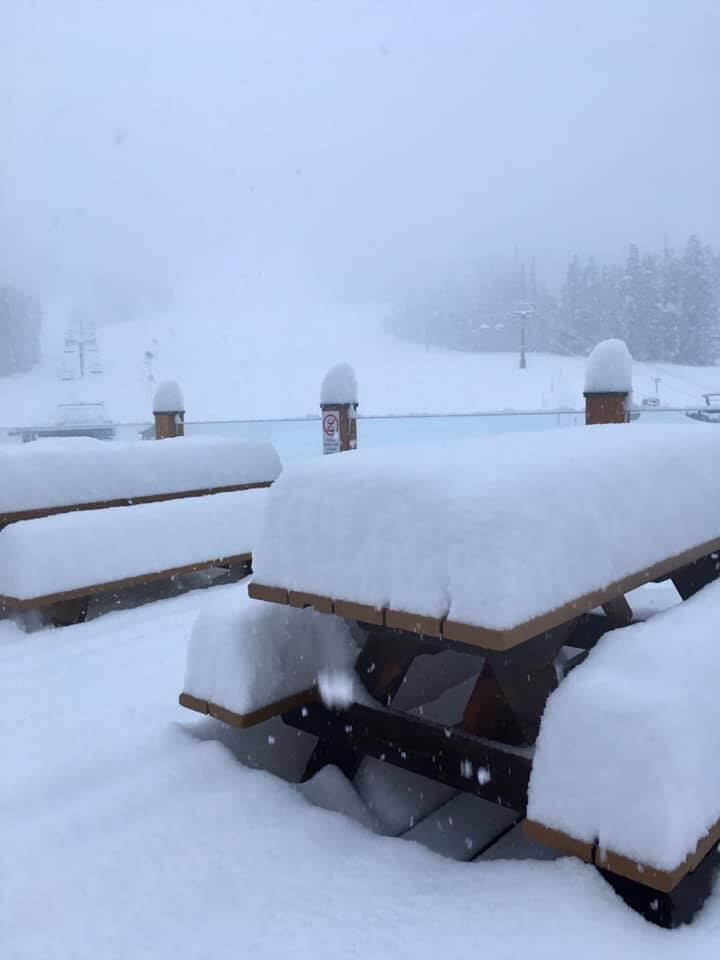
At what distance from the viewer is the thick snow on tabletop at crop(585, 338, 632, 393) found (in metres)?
5.41

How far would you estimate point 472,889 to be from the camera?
208 cm

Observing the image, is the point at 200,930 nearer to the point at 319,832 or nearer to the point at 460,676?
the point at 319,832

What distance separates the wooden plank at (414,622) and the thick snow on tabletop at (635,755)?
40 centimetres

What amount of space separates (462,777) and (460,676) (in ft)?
4.13

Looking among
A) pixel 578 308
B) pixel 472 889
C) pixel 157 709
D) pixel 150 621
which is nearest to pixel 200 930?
pixel 472 889

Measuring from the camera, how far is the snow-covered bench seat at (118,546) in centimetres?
463

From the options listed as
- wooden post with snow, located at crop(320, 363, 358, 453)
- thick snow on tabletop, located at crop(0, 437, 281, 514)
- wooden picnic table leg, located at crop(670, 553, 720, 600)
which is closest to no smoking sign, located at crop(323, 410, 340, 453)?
wooden post with snow, located at crop(320, 363, 358, 453)

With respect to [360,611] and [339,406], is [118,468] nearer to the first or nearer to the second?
[339,406]

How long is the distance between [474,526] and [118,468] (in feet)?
14.9

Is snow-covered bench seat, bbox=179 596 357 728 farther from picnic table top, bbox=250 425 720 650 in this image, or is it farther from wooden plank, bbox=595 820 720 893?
wooden plank, bbox=595 820 720 893

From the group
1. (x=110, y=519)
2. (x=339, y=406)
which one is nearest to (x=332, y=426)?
(x=339, y=406)

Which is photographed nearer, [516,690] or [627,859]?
[627,859]

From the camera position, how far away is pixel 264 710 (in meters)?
2.75

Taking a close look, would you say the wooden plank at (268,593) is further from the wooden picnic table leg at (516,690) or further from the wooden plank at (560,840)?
the wooden plank at (560,840)
